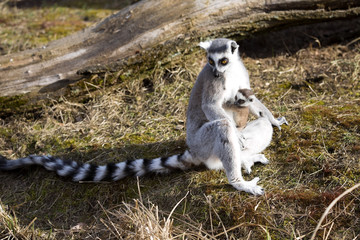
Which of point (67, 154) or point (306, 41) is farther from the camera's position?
point (306, 41)

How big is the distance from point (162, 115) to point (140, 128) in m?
0.43

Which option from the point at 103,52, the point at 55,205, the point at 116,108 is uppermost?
the point at 103,52

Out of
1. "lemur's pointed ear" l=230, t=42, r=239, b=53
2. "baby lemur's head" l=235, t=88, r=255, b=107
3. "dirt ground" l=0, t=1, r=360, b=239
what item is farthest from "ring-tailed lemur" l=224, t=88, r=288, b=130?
"lemur's pointed ear" l=230, t=42, r=239, b=53

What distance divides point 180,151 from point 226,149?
4.10 ft

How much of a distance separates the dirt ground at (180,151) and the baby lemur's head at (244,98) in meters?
0.68

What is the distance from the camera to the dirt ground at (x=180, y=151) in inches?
143

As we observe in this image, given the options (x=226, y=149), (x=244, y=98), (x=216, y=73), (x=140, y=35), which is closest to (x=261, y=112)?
(x=244, y=98)

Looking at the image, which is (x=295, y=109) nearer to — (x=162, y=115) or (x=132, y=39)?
(x=162, y=115)

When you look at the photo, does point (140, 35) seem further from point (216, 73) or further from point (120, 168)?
point (120, 168)

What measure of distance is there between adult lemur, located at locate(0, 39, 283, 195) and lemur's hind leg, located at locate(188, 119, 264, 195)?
0.04ft

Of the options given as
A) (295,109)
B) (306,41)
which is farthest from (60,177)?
(306,41)

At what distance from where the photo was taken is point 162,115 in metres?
5.82

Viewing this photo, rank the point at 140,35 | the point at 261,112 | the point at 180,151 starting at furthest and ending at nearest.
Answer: the point at 140,35, the point at 180,151, the point at 261,112

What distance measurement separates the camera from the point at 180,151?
16.5 feet
